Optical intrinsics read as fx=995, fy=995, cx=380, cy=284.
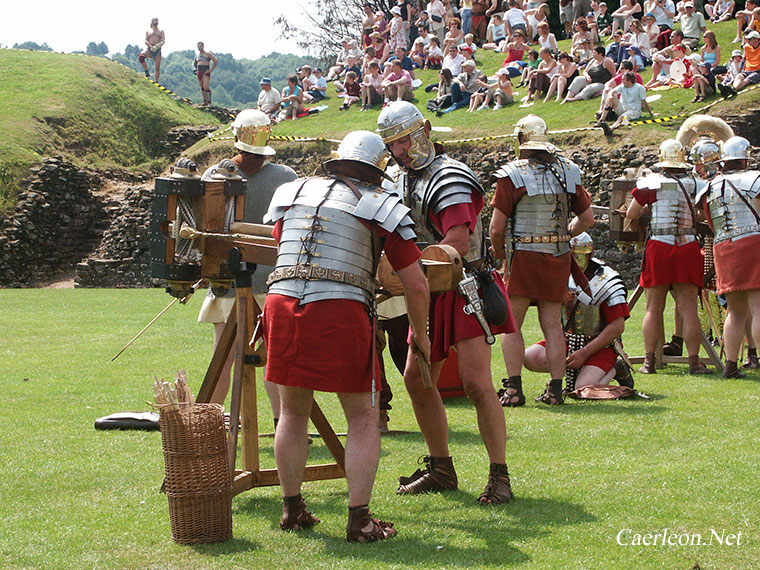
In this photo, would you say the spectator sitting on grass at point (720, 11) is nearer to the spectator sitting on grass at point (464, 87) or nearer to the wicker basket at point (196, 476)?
the spectator sitting on grass at point (464, 87)

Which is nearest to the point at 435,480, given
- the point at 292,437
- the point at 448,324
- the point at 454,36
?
the point at 448,324

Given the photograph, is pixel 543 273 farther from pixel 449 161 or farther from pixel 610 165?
pixel 610 165

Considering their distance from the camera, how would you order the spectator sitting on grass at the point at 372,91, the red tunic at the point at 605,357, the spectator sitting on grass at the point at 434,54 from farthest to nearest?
the spectator sitting on grass at the point at 434,54 < the spectator sitting on grass at the point at 372,91 < the red tunic at the point at 605,357

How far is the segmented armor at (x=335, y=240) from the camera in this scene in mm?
4387

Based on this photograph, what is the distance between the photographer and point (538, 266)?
7.73 meters

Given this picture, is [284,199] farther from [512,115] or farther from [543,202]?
[512,115]

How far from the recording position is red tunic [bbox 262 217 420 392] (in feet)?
14.3

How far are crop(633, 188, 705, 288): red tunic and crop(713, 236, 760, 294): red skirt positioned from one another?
0.49 m

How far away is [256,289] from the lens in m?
6.44

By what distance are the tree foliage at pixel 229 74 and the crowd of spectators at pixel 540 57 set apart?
7539 centimetres

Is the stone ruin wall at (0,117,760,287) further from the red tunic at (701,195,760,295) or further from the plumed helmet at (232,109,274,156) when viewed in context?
the plumed helmet at (232,109,274,156)

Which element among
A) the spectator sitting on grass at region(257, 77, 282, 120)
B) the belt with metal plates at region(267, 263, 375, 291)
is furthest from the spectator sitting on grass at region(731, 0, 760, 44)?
the belt with metal plates at region(267, 263, 375, 291)

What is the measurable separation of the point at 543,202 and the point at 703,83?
15.8m

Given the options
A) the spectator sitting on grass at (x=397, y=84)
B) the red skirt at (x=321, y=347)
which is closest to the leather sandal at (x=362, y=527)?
the red skirt at (x=321, y=347)
